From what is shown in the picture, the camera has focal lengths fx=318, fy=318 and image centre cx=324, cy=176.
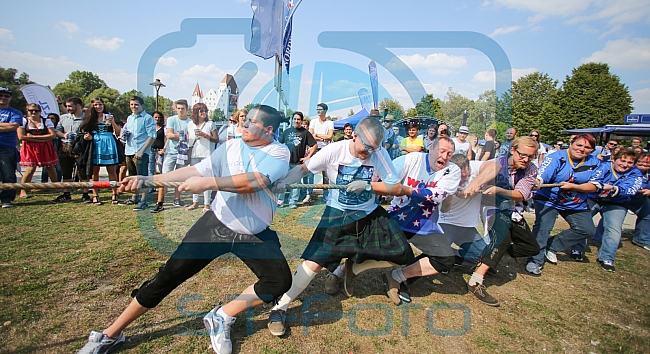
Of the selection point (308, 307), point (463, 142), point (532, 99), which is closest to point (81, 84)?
point (463, 142)

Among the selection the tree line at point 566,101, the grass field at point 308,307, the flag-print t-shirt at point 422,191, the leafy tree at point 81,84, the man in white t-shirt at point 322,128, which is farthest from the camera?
the leafy tree at point 81,84

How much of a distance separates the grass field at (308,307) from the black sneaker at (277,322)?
0.05 metres

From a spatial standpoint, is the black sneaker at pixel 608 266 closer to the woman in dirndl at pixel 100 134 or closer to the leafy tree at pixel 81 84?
the woman in dirndl at pixel 100 134

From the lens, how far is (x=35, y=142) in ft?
18.4

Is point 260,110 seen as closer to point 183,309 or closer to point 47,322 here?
point 183,309

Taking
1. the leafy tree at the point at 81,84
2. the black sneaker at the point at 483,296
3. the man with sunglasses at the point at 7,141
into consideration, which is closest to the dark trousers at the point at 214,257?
the black sneaker at the point at 483,296

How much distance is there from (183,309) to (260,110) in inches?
72.2

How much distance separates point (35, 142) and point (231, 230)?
5.68 meters

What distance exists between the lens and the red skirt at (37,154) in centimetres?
560

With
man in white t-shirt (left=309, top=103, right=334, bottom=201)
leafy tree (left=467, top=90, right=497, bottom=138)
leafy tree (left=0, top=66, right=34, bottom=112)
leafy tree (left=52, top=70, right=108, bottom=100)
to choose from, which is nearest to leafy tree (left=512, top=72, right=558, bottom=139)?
leafy tree (left=467, top=90, right=497, bottom=138)

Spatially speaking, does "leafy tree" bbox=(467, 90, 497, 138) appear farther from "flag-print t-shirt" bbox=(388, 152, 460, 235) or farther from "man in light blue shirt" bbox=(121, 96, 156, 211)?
"man in light blue shirt" bbox=(121, 96, 156, 211)

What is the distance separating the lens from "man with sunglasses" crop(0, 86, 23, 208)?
512cm

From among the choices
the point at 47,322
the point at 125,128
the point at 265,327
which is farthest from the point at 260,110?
the point at 125,128

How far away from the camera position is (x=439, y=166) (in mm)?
3072
